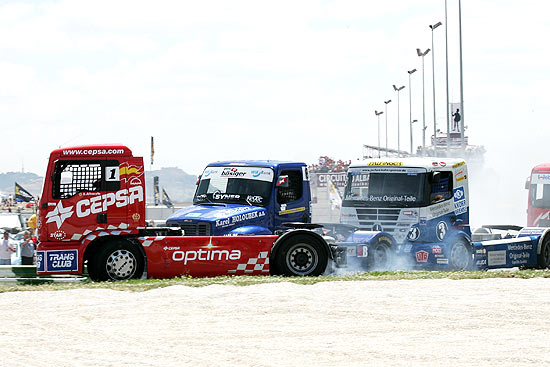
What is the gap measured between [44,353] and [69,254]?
6045 mm

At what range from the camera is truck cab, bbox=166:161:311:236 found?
18.1 metres

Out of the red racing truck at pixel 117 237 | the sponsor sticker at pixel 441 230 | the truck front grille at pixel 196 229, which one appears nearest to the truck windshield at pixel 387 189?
the sponsor sticker at pixel 441 230

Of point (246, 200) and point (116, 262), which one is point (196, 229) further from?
point (116, 262)

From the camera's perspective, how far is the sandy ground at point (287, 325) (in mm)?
10211

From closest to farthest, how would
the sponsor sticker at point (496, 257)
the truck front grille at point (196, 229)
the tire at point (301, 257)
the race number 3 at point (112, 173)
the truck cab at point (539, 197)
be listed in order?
the race number 3 at point (112, 173)
the tire at point (301, 257)
the truck front grille at point (196, 229)
the sponsor sticker at point (496, 257)
the truck cab at point (539, 197)

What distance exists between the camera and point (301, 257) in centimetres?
1727

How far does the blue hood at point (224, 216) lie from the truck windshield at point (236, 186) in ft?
0.71

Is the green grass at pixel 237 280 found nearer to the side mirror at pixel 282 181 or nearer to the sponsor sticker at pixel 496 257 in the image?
the sponsor sticker at pixel 496 257

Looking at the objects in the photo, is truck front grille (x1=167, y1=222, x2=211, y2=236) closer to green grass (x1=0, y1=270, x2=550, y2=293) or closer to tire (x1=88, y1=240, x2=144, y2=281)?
green grass (x1=0, y1=270, x2=550, y2=293)

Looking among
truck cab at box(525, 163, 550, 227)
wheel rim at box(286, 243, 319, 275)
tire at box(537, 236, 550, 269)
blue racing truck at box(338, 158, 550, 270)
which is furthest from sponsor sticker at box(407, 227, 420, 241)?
truck cab at box(525, 163, 550, 227)

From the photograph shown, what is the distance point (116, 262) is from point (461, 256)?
8216 millimetres

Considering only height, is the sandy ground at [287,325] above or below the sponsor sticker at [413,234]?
below

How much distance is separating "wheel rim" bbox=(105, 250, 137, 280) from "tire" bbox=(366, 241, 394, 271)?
5.23 m

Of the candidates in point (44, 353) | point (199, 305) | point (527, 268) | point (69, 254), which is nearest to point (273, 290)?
point (199, 305)
